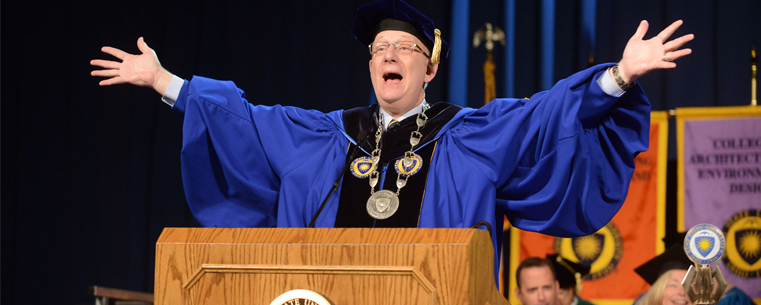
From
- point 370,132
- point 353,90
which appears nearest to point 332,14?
point 353,90

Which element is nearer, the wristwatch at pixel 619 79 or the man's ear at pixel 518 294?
the wristwatch at pixel 619 79

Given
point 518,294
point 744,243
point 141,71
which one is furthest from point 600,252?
point 141,71

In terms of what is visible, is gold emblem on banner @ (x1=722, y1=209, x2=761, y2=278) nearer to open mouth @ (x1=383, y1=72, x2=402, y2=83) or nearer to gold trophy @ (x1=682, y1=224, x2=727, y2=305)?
gold trophy @ (x1=682, y1=224, x2=727, y2=305)

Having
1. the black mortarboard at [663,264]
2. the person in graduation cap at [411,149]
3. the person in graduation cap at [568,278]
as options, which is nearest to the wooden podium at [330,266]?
the person in graduation cap at [411,149]

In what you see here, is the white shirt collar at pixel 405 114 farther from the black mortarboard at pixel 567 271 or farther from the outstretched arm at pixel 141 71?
the black mortarboard at pixel 567 271

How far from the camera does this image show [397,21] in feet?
8.70

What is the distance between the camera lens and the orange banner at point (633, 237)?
499 cm

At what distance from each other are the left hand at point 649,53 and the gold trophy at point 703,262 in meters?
0.91

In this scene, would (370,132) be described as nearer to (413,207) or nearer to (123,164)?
(413,207)

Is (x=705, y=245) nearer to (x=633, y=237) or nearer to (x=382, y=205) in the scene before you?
(x=382, y=205)

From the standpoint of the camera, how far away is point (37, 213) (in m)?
6.46

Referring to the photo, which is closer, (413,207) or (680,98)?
(413,207)

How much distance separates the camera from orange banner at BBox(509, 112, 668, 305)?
499cm

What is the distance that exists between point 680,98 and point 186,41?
4.04 m
